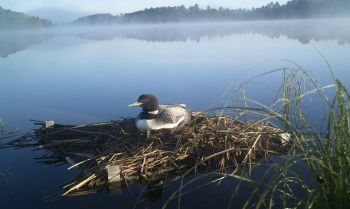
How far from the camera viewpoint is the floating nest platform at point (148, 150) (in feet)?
12.6

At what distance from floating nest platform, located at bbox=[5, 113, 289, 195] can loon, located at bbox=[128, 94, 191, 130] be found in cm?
10

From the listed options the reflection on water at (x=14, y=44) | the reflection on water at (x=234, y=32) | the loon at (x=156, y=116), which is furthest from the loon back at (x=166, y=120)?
the reflection on water at (x=14, y=44)

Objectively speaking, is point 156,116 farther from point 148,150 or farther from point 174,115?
point 148,150

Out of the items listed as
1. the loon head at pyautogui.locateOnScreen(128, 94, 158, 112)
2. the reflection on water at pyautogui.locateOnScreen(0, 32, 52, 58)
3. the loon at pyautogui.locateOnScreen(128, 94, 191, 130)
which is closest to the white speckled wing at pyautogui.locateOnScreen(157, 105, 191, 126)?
Result: the loon at pyautogui.locateOnScreen(128, 94, 191, 130)

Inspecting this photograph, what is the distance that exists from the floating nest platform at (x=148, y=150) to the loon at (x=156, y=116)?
0.10 metres

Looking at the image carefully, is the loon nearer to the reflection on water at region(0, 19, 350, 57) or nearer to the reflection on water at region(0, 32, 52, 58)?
the reflection on water at region(0, 19, 350, 57)

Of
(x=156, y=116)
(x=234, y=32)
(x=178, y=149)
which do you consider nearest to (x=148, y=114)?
(x=156, y=116)

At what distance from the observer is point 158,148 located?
13.9 ft

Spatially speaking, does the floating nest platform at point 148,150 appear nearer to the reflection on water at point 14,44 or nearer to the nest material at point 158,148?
the nest material at point 158,148

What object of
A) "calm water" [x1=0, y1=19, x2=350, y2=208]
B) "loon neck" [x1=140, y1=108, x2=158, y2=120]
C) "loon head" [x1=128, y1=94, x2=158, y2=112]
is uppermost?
"loon head" [x1=128, y1=94, x2=158, y2=112]

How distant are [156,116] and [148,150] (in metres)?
0.69

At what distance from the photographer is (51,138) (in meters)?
5.07

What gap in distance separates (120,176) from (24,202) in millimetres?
941

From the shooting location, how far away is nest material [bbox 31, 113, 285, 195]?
392 cm
